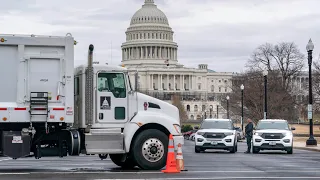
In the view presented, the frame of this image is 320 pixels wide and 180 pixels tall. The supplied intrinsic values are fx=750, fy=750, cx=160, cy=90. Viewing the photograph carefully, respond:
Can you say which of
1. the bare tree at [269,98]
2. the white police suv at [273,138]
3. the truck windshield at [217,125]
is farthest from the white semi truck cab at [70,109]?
the bare tree at [269,98]

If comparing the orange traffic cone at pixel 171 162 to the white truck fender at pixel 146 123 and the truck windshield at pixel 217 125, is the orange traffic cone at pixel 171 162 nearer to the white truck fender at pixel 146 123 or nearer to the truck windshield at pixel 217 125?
the white truck fender at pixel 146 123

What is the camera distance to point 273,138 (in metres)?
35.3

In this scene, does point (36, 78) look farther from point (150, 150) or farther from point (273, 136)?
point (273, 136)

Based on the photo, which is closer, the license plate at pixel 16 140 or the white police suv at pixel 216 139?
the license plate at pixel 16 140

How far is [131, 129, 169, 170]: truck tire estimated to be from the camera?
2047 cm

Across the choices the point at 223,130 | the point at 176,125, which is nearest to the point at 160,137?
the point at 176,125

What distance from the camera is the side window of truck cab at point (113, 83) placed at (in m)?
20.8

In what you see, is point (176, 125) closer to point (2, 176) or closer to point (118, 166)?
point (118, 166)

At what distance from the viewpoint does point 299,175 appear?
19078 millimetres

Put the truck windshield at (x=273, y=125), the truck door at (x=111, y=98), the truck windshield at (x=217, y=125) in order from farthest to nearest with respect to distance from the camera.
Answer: the truck windshield at (x=217, y=125), the truck windshield at (x=273, y=125), the truck door at (x=111, y=98)

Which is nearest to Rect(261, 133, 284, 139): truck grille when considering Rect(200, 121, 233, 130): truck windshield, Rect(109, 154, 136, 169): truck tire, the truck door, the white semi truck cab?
Rect(200, 121, 233, 130): truck windshield

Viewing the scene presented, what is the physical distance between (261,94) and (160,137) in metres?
68.0

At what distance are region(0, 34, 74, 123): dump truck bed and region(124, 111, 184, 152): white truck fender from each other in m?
1.66

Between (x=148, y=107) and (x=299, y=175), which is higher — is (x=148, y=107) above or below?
above
